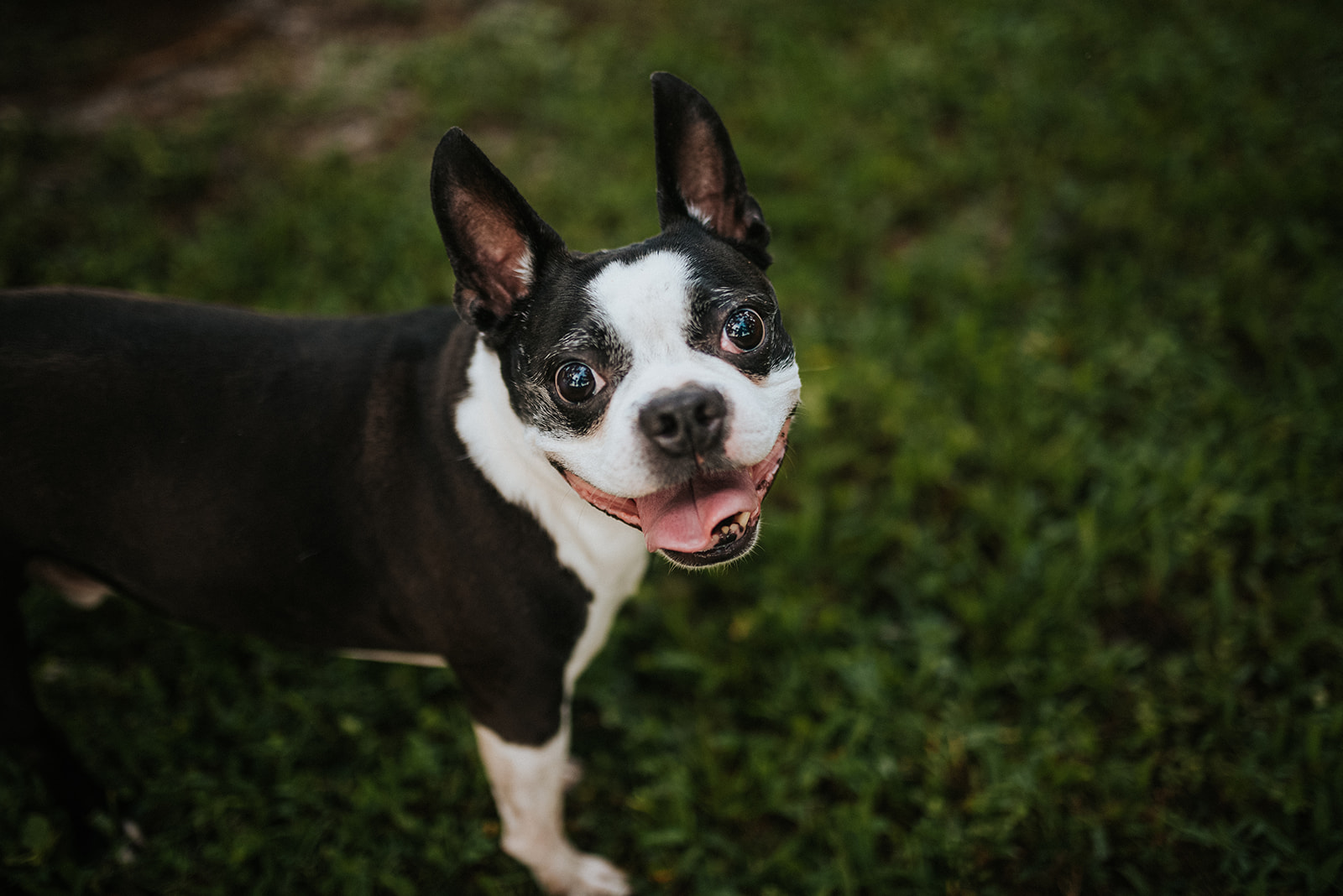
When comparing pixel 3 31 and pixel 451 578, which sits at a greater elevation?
pixel 3 31

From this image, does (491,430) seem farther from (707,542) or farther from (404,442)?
(707,542)

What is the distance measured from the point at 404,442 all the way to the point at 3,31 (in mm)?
7744

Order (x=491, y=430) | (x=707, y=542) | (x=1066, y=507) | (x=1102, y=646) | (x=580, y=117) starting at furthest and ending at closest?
(x=580, y=117)
(x=1066, y=507)
(x=1102, y=646)
(x=491, y=430)
(x=707, y=542)

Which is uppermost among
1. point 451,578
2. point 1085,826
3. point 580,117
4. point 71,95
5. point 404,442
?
point 580,117

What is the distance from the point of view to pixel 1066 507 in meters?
3.72

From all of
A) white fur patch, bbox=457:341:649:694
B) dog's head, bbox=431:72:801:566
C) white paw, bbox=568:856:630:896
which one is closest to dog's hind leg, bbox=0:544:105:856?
white fur patch, bbox=457:341:649:694

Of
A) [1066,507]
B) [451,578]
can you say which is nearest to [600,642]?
[451,578]

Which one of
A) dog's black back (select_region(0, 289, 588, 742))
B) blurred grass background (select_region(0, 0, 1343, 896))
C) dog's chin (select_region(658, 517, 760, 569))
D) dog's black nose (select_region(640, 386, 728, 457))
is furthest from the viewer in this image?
blurred grass background (select_region(0, 0, 1343, 896))

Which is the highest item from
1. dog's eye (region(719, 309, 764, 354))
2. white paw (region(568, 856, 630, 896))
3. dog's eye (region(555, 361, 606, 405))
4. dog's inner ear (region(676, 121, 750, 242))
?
dog's inner ear (region(676, 121, 750, 242))

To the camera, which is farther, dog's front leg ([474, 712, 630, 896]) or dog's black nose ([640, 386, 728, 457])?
dog's front leg ([474, 712, 630, 896])

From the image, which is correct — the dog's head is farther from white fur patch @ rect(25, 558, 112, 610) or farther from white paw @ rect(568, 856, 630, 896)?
white fur patch @ rect(25, 558, 112, 610)

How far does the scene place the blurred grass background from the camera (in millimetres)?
2893

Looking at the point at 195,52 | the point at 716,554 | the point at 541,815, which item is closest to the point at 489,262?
the point at 716,554

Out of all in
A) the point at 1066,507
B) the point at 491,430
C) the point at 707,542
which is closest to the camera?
the point at 707,542
